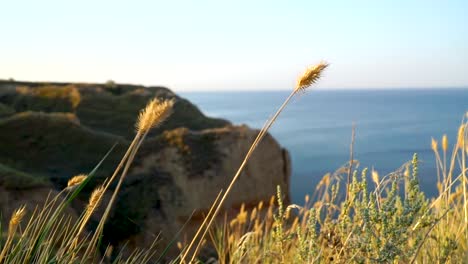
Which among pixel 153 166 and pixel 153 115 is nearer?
pixel 153 115

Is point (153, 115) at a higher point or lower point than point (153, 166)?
higher

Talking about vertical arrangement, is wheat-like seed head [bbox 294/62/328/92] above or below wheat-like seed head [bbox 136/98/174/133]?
above

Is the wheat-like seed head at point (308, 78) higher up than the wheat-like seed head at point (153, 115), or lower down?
higher up

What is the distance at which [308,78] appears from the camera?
72.9 inches

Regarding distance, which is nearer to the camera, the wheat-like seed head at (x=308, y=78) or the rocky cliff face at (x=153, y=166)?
the wheat-like seed head at (x=308, y=78)

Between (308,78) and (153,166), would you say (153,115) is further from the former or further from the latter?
(153,166)

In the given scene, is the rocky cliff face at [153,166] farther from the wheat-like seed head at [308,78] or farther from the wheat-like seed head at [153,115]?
the wheat-like seed head at [308,78]

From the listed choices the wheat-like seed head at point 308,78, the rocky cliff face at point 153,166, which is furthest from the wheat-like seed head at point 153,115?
the rocky cliff face at point 153,166

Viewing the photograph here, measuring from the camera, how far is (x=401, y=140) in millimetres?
36188

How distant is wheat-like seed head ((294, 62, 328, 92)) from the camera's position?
6.07 feet

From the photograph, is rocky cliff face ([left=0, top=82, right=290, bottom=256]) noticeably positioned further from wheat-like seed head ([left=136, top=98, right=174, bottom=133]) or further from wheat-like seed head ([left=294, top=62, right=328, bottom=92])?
wheat-like seed head ([left=294, top=62, right=328, bottom=92])

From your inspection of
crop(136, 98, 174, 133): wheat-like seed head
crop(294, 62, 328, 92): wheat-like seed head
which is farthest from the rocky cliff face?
crop(294, 62, 328, 92): wheat-like seed head

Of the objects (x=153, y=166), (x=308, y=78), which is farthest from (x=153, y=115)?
(x=153, y=166)

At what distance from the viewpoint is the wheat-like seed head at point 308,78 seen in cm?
185
